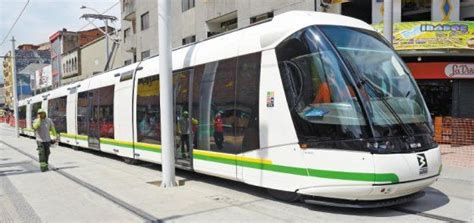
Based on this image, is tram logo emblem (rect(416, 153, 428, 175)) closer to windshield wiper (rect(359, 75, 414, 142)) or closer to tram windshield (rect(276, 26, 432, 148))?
windshield wiper (rect(359, 75, 414, 142))

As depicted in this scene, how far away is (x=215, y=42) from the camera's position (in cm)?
988

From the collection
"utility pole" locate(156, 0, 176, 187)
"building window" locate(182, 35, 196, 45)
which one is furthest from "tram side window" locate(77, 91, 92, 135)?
"building window" locate(182, 35, 196, 45)

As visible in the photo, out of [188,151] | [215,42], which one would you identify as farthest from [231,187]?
[215,42]

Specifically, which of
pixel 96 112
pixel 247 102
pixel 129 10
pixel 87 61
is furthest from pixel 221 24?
pixel 87 61

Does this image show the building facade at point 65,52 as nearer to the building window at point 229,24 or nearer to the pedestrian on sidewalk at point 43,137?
the building window at point 229,24

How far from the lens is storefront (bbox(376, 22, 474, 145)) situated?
781 inches

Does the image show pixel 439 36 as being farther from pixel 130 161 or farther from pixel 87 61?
pixel 87 61

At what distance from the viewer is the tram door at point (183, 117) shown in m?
10.4

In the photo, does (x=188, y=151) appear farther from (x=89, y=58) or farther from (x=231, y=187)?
(x=89, y=58)

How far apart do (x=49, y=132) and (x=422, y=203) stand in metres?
10.3

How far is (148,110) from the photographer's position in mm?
12820

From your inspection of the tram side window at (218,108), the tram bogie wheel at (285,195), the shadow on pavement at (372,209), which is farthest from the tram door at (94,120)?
the tram bogie wheel at (285,195)

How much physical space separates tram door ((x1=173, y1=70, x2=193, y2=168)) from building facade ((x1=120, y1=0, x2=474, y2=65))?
857 centimetres

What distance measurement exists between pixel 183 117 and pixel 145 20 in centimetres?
3560
